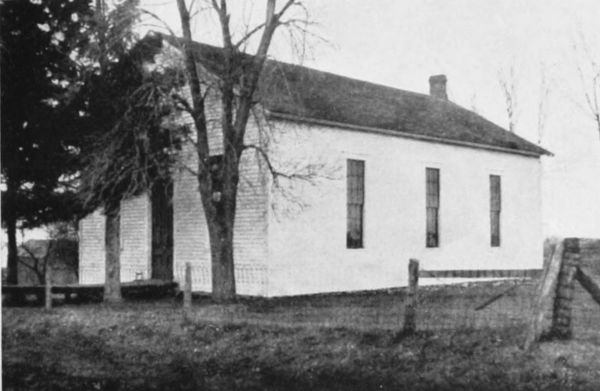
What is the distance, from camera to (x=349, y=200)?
21.1 meters

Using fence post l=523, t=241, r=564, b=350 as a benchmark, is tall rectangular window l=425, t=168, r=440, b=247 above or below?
above

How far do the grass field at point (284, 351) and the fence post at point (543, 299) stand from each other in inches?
7.0

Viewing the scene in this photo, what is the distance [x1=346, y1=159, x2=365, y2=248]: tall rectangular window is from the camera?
69.2 ft

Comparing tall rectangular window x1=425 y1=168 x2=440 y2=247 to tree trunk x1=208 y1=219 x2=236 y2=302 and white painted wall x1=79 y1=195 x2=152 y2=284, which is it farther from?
tree trunk x1=208 y1=219 x2=236 y2=302

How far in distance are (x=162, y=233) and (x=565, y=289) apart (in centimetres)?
1406

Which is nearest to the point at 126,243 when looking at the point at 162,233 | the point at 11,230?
the point at 162,233

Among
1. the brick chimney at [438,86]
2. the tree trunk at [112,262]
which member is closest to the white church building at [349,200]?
the tree trunk at [112,262]

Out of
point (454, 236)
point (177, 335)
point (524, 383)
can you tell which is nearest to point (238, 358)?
point (177, 335)

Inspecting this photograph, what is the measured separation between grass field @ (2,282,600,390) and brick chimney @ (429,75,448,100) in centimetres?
1682

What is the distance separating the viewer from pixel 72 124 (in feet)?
54.2

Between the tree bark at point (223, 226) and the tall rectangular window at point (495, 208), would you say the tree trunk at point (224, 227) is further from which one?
the tall rectangular window at point (495, 208)

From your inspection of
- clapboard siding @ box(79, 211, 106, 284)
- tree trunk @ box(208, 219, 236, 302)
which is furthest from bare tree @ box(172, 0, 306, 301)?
clapboard siding @ box(79, 211, 106, 284)

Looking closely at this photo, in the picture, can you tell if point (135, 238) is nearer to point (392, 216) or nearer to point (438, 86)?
point (392, 216)

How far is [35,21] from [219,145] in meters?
6.46
